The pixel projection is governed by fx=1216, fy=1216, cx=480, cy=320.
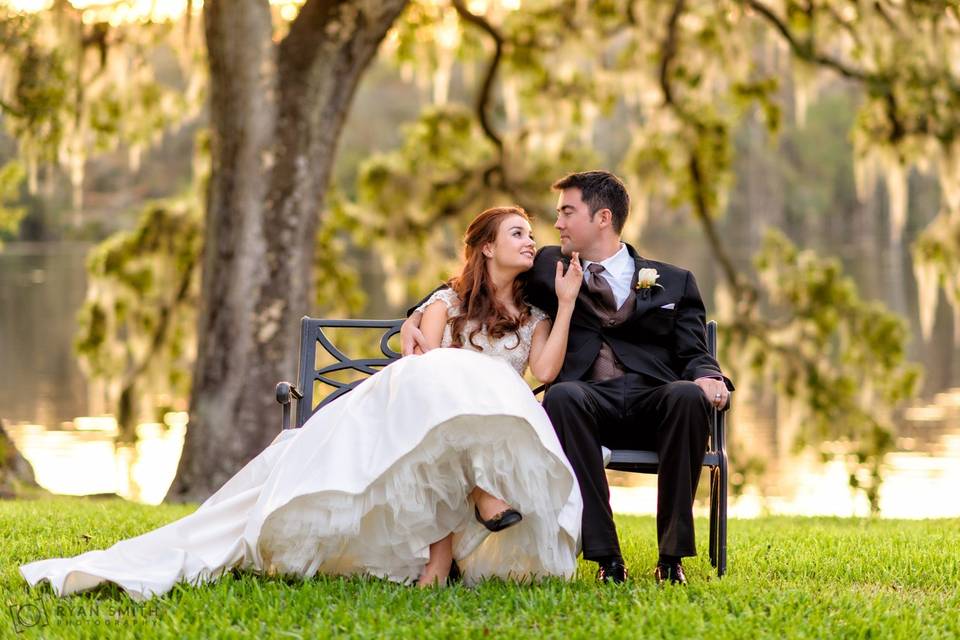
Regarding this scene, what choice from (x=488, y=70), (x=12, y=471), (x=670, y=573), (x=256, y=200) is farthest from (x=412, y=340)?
(x=488, y=70)

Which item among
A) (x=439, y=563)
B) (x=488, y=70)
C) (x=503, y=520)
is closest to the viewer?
(x=503, y=520)

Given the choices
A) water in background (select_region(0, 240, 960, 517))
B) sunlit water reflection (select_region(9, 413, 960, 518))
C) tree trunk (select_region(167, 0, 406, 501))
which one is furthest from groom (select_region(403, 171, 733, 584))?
sunlit water reflection (select_region(9, 413, 960, 518))

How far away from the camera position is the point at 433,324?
486 cm

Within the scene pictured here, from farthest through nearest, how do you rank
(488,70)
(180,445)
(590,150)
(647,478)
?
(180,445), (647,478), (590,150), (488,70)

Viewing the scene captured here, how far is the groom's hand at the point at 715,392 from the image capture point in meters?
4.48

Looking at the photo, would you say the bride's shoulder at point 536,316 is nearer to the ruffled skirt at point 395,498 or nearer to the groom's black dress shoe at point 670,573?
the ruffled skirt at point 395,498

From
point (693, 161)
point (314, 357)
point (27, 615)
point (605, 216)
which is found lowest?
point (27, 615)

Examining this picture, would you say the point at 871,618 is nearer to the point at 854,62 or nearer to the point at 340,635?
the point at 340,635

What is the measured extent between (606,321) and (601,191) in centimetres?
53

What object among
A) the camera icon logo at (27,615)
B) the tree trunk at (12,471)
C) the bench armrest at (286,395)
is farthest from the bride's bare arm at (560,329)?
the tree trunk at (12,471)

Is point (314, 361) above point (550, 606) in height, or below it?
above

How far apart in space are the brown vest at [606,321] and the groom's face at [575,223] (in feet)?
0.63

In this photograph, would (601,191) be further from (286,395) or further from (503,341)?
(286,395)

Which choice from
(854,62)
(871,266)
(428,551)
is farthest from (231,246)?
(871,266)
